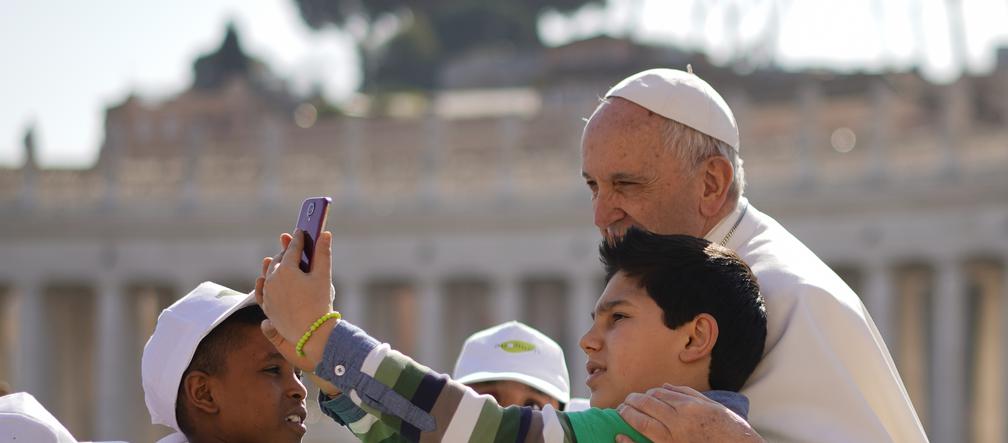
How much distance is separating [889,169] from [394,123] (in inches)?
824

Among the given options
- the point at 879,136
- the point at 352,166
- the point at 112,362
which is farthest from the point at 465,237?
the point at 879,136

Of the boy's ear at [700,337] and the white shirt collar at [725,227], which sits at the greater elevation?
the white shirt collar at [725,227]

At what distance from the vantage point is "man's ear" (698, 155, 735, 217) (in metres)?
6.32

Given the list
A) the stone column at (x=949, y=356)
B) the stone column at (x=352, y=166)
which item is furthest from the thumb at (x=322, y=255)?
the stone column at (x=352, y=166)

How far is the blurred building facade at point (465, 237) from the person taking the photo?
43500 mm

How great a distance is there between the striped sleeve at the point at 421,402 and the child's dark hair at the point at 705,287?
24.0 inches

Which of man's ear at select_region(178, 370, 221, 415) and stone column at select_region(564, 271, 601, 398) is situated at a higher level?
man's ear at select_region(178, 370, 221, 415)

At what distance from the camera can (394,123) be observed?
5941cm

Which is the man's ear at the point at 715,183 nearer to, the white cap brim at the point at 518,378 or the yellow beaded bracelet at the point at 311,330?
the yellow beaded bracelet at the point at 311,330

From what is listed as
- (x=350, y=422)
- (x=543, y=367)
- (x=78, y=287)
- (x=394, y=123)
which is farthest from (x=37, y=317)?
(x=350, y=422)

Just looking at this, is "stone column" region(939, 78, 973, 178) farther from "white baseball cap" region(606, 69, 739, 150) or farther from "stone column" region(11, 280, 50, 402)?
"white baseball cap" region(606, 69, 739, 150)

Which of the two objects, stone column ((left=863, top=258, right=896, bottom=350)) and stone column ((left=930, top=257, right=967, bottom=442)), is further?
stone column ((left=863, top=258, right=896, bottom=350))

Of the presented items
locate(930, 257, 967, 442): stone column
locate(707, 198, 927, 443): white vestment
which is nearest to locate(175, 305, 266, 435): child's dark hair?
locate(707, 198, 927, 443): white vestment

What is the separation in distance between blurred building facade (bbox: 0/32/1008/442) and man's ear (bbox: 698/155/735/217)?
36.7 meters
